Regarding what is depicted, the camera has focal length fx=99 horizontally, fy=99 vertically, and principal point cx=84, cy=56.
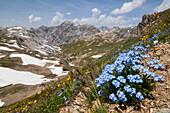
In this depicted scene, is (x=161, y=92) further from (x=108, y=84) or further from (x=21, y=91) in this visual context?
(x=21, y=91)

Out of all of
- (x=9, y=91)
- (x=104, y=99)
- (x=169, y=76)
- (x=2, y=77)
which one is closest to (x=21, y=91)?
(x=9, y=91)

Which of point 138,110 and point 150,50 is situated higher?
point 150,50

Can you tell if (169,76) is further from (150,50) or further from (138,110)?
(150,50)

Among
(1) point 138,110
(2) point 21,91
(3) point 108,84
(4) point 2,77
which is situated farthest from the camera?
(4) point 2,77

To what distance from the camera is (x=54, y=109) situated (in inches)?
206

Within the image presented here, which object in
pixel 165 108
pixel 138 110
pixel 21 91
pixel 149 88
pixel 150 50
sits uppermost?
pixel 150 50

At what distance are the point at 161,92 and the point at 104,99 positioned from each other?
205 cm

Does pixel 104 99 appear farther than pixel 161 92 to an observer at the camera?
Yes

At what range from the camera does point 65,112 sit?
4773 mm

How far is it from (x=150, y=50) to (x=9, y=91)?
133ft

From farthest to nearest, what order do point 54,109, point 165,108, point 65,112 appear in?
point 54,109
point 65,112
point 165,108

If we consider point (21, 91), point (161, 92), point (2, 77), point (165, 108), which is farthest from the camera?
point (2, 77)

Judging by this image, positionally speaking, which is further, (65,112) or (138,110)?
(65,112)

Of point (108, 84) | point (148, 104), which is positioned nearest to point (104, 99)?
point (108, 84)
